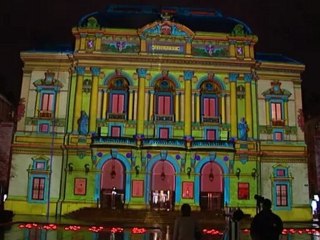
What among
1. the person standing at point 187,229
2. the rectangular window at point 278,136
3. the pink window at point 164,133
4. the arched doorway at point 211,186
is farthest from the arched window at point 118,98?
the person standing at point 187,229

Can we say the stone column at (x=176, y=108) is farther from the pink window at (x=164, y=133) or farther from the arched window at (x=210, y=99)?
the arched window at (x=210, y=99)

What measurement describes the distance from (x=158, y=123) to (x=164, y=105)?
187cm

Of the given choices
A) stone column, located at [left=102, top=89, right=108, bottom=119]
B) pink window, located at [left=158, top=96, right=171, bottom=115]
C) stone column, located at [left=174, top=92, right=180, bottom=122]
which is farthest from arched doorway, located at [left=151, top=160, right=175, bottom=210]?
stone column, located at [left=102, top=89, right=108, bottom=119]

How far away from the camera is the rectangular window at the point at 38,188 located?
1318 inches

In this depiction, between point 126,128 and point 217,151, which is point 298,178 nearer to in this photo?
point 217,151

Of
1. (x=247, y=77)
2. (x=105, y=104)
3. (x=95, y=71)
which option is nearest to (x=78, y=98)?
(x=105, y=104)

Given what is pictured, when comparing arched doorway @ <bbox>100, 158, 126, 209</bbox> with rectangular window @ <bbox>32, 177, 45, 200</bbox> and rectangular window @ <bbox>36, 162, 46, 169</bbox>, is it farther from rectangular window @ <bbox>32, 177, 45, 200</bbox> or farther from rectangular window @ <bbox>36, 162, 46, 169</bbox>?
rectangular window @ <bbox>36, 162, 46, 169</bbox>

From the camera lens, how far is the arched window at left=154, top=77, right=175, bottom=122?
35.2 meters

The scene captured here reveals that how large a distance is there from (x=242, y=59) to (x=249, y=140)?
7.21m

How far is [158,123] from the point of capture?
34656 mm

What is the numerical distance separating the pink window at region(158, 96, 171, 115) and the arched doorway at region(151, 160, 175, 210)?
14.4ft

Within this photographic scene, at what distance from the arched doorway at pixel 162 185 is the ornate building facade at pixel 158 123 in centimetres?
8

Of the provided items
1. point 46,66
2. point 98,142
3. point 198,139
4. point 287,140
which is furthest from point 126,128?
point 287,140

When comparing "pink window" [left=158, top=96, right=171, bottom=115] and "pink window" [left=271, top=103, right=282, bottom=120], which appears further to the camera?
"pink window" [left=271, top=103, right=282, bottom=120]
